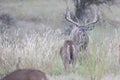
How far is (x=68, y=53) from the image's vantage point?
714 cm

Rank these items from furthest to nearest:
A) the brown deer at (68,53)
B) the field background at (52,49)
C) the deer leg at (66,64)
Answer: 1. the brown deer at (68,53)
2. the deer leg at (66,64)
3. the field background at (52,49)

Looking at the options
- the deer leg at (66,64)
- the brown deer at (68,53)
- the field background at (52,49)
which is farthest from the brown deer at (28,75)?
the brown deer at (68,53)

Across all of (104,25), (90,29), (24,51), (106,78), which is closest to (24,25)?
(104,25)

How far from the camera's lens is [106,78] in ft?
20.6

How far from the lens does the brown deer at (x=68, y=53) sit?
7.11 m

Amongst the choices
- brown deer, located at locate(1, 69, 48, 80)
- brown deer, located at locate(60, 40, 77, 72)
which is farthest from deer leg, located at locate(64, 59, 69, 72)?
brown deer, located at locate(1, 69, 48, 80)

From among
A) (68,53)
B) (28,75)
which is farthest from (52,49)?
(28,75)

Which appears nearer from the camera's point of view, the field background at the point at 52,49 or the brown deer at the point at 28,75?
the brown deer at the point at 28,75

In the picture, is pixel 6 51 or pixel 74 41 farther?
pixel 74 41

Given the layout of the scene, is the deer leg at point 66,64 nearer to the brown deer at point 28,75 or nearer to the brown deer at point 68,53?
the brown deer at point 68,53

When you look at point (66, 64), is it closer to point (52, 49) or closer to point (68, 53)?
point (68, 53)

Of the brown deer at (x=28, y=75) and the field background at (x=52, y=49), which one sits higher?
the brown deer at (x=28, y=75)

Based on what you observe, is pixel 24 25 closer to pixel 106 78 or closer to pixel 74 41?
pixel 74 41

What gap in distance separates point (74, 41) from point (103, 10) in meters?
2.85
